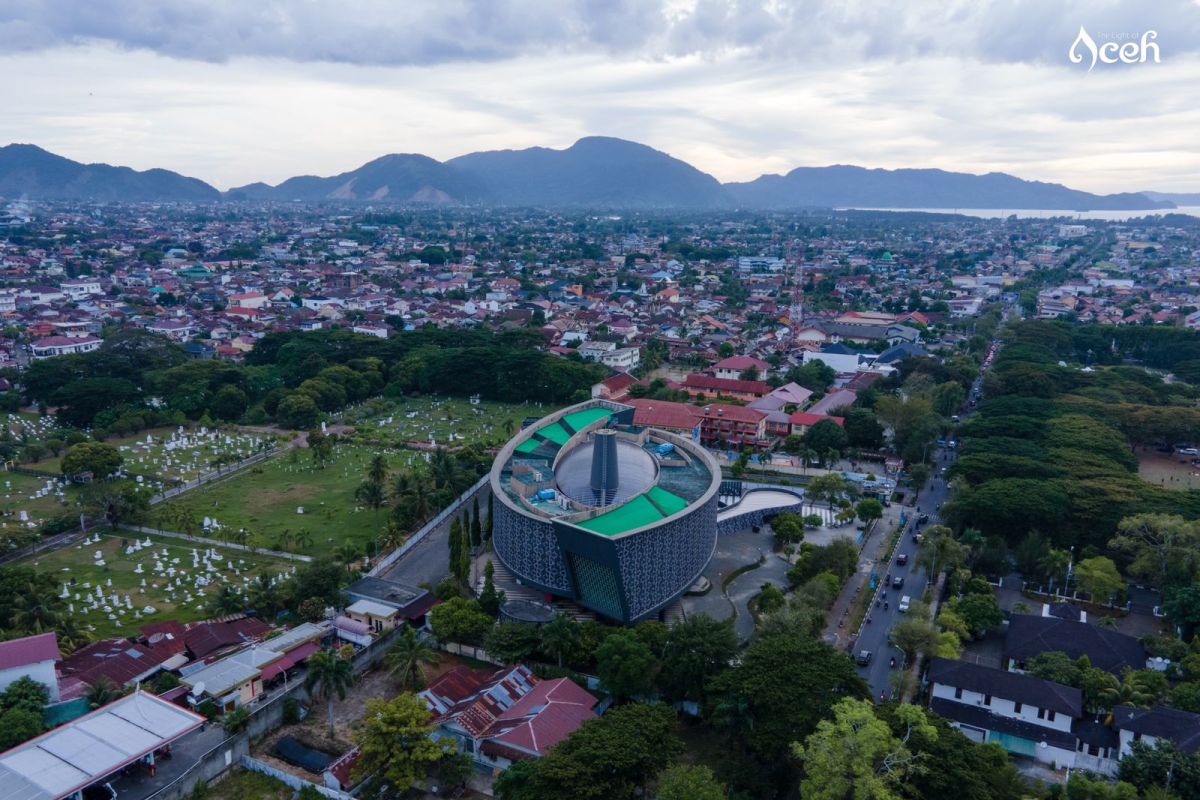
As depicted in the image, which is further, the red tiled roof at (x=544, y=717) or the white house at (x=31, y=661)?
the white house at (x=31, y=661)

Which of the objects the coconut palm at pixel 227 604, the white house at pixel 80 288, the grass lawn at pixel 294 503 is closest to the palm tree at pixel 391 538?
the grass lawn at pixel 294 503

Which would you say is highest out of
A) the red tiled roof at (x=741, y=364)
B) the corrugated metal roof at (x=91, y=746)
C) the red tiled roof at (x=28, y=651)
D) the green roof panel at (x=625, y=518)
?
the green roof panel at (x=625, y=518)

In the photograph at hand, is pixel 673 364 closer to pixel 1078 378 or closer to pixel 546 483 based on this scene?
pixel 1078 378

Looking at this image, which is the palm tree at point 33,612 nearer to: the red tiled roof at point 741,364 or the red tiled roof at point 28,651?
the red tiled roof at point 28,651

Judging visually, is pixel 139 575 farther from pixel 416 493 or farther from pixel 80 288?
pixel 80 288

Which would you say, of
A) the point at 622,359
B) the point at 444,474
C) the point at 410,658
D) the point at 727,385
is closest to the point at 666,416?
the point at 727,385

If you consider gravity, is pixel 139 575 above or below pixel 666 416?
below

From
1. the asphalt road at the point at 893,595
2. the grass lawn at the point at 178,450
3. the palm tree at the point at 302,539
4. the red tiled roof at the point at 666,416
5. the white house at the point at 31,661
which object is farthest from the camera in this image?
the red tiled roof at the point at 666,416
